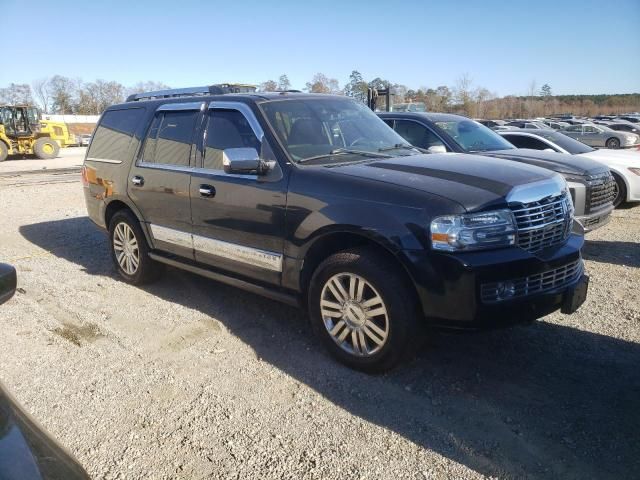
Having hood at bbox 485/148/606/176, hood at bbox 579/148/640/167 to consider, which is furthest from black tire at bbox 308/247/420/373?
hood at bbox 579/148/640/167

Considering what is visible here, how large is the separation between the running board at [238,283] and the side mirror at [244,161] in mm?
940

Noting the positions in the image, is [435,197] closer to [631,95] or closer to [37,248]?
[37,248]

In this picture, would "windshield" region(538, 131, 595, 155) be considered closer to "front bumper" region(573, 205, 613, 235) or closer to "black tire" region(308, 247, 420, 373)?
"front bumper" region(573, 205, 613, 235)

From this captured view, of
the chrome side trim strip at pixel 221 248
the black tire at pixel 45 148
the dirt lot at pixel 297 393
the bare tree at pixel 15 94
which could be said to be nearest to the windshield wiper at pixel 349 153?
the chrome side trim strip at pixel 221 248

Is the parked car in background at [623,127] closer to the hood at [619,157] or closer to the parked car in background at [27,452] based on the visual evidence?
the hood at [619,157]

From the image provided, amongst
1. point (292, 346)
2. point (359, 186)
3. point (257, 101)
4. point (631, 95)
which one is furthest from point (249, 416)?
point (631, 95)

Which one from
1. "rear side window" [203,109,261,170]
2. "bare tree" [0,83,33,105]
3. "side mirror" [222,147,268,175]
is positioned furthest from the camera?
"bare tree" [0,83,33,105]

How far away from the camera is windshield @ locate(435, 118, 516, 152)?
7472mm

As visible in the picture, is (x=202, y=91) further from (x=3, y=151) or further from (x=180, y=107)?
(x=3, y=151)

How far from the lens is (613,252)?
6.67 metres

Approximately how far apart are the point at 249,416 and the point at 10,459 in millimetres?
1908

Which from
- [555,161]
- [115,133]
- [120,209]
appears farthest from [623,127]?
[120,209]

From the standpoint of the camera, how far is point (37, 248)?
25.3 feet

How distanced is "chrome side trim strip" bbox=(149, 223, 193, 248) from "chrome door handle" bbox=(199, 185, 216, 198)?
1.56 feet
